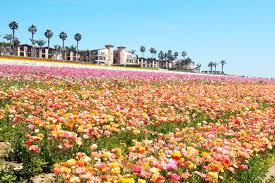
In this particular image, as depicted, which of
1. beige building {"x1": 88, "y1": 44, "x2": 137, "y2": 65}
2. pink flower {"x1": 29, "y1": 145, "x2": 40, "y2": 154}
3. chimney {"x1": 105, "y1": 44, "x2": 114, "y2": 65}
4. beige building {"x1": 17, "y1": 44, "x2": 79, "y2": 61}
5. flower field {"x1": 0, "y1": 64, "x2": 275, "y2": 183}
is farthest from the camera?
chimney {"x1": 105, "y1": 44, "x2": 114, "y2": 65}

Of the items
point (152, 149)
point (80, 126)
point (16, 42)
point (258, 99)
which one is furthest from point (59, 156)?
point (16, 42)

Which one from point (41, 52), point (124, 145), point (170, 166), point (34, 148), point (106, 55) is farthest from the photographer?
point (106, 55)

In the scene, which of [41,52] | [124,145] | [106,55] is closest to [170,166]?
[124,145]

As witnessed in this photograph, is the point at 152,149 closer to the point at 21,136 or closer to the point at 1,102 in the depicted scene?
the point at 21,136

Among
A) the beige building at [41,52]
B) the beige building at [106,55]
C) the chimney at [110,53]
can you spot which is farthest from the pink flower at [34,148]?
the chimney at [110,53]

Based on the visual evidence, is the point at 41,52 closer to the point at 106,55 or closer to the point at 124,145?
the point at 106,55

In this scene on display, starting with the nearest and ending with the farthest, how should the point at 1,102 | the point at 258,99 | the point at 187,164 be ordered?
the point at 187,164 < the point at 1,102 < the point at 258,99

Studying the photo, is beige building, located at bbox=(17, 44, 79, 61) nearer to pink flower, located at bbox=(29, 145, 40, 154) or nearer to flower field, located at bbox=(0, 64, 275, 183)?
flower field, located at bbox=(0, 64, 275, 183)

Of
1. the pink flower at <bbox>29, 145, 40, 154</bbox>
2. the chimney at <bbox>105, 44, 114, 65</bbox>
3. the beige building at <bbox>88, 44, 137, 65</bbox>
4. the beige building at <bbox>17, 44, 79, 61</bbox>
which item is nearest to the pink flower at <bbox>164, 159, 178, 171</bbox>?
the pink flower at <bbox>29, 145, 40, 154</bbox>

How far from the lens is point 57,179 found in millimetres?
5855

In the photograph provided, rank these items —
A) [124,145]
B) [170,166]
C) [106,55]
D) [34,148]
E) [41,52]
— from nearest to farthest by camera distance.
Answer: [170,166] → [34,148] → [124,145] → [41,52] → [106,55]

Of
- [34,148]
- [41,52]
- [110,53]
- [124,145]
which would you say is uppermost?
[110,53]

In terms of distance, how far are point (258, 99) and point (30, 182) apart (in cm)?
1567

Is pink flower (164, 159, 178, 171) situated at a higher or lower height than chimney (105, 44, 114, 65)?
lower
